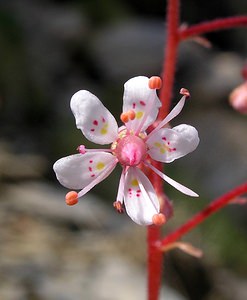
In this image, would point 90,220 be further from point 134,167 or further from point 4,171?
point 134,167

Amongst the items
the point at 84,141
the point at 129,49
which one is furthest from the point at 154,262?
the point at 129,49

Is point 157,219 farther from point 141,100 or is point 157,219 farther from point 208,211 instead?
point 208,211

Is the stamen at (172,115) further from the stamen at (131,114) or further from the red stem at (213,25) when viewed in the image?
the red stem at (213,25)

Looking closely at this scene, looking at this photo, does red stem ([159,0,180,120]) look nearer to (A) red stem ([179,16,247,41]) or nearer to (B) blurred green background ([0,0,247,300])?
(A) red stem ([179,16,247,41])

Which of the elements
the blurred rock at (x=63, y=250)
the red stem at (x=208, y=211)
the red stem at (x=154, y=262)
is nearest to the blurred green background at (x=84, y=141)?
the blurred rock at (x=63, y=250)

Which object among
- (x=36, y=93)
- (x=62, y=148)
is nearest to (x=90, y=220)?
(x=62, y=148)

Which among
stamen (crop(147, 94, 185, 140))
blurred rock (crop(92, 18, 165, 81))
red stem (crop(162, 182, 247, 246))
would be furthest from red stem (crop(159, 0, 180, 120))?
blurred rock (crop(92, 18, 165, 81))
